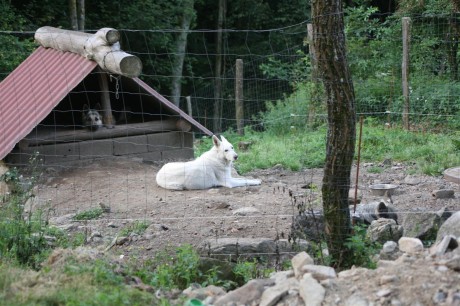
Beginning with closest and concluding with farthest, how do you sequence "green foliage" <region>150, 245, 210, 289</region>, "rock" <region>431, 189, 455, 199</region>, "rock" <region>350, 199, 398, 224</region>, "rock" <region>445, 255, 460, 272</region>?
"rock" <region>445, 255, 460, 272</region> < "green foliage" <region>150, 245, 210, 289</region> < "rock" <region>350, 199, 398, 224</region> < "rock" <region>431, 189, 455, 199</region>

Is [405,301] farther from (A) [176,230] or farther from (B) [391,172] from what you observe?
(B) [391,172]

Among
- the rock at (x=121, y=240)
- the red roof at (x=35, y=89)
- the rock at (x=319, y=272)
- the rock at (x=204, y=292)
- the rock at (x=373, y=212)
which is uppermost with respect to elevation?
the red roof at (x=35, y=89)

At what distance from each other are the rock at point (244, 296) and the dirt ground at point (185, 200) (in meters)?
1.77

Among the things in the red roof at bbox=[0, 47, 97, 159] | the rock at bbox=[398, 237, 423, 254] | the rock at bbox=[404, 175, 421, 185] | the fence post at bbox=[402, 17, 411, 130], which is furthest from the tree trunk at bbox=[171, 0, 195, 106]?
the rock at bbox=[398, 237, 423, 254]

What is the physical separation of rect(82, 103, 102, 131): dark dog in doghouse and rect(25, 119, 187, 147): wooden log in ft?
0.30

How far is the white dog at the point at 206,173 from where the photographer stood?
1135 centimetres

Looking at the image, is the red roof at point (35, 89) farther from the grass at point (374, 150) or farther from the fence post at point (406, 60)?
the fence post at point (406, 60)

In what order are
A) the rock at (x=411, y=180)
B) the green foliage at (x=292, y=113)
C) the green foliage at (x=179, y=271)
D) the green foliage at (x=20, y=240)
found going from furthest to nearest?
the green foliage at (x=292, y=113) < the rock at (x=411, y=180) < the green foliage at (x=20, y=240) < the green foliage at (x=179, y=271)

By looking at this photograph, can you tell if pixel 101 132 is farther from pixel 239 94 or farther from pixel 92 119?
pixel 239 94

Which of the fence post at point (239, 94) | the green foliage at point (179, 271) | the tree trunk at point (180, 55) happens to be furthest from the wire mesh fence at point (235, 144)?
the tree trunk at point (180, 55)

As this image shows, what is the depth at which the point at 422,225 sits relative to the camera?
23.3 feet

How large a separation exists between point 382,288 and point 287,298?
66 cm

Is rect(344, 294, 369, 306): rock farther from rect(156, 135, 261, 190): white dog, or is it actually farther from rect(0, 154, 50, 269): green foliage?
rect(156, 135, 261, 190): white dog

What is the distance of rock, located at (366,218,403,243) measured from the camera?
717 cm
